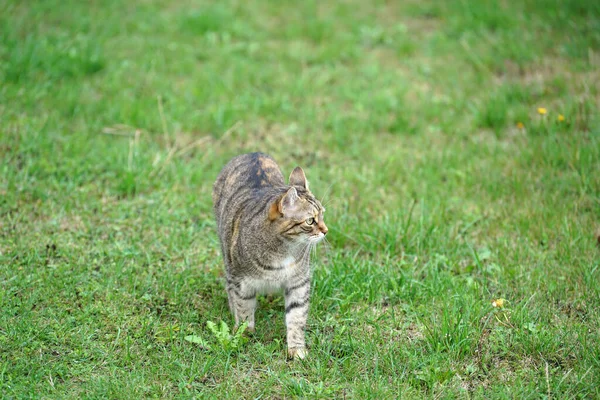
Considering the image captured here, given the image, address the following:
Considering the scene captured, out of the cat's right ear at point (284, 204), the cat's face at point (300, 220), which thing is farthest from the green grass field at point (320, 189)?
the cat's right ear at point (284, 204)

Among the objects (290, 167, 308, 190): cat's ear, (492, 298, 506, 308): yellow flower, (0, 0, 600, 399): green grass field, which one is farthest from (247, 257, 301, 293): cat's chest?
(492, 298, 506, 308): yellow flower

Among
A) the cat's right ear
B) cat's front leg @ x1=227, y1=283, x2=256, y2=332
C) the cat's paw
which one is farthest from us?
cat's front leg @ x1=227, y1=283, x2=256, y2=332

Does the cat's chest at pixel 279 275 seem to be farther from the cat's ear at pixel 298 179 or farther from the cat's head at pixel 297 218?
the cat's ear at pixel 298 179

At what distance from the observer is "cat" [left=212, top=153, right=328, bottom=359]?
157 inches

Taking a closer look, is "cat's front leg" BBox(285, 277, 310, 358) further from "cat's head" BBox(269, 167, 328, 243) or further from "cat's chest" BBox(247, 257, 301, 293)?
"cat's head" BBox(269, 167, 328, 243)

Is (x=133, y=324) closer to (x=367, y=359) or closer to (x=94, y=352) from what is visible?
(x=94, y=352)

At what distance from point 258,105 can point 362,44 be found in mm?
2075

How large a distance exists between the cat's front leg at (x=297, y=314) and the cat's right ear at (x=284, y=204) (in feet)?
1.52

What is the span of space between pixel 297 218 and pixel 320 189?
6.10 feet

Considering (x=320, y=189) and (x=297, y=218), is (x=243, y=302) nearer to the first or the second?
(x=297, y=218)

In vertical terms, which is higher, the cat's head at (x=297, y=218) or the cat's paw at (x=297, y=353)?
the cat's head at (x=297, y=218)

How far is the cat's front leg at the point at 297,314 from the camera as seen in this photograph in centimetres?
406

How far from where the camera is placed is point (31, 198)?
17.7ft

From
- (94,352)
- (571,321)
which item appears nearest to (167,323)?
(94,352)
